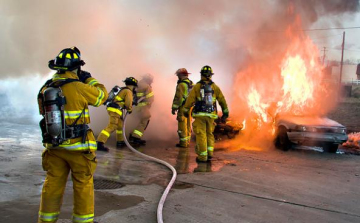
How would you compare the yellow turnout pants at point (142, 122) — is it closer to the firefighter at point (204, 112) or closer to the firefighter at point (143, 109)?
the firefighter at point (143, 109)

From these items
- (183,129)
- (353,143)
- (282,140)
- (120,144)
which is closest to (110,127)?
(120,144)

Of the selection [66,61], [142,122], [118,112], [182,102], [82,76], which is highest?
[66,61]

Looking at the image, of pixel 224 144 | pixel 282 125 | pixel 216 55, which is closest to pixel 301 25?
pixel 216 55

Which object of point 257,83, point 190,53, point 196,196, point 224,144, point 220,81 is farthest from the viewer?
point 220,81

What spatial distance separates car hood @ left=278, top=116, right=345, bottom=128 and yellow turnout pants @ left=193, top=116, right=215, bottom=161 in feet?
7.88

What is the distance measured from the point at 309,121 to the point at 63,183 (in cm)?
642

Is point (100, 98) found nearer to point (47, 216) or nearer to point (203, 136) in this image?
point (47, 216)

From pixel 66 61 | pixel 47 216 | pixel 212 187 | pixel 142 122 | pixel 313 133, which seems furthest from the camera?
pixel 142 122

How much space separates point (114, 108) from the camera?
7.66 metres

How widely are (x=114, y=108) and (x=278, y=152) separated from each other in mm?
3815

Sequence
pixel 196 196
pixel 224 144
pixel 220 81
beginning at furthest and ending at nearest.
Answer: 1. pixel 220 81
2. pixel 224 144
3. pixel 196 196

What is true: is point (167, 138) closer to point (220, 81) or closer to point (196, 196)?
point (220, 81)

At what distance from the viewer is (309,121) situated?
815cm

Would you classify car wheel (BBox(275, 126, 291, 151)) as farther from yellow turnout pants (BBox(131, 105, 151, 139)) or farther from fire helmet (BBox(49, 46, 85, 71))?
fire helmet (BBox(49, 46, 85, 71))
